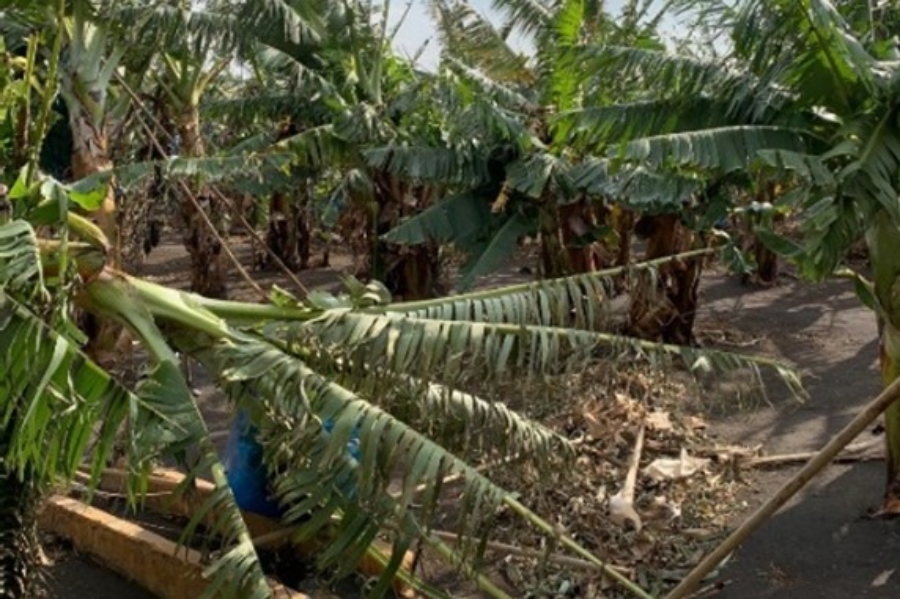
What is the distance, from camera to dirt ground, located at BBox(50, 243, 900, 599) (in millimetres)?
5781

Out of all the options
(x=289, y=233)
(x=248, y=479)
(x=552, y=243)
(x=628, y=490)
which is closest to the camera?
(x=248, y=479)

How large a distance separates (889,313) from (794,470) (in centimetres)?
153

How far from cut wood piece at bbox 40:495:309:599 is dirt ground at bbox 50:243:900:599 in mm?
92

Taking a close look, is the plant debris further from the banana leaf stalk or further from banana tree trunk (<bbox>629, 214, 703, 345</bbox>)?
banana tree trunk (<bbox>629, 214, 703, 345</bbox>)

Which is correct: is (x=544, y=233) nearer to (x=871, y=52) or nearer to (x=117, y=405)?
(x=871, y=52)

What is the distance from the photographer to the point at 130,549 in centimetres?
→ 559

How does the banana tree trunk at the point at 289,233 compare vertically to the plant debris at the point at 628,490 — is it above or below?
above

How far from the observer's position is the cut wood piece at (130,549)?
521 centimetres

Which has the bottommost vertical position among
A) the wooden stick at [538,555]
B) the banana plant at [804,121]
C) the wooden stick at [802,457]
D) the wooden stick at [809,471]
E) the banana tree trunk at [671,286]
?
the wooden stick at [802,457]

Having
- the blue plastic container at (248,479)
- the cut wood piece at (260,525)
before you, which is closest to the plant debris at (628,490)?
the cut wood piece at (260,525)

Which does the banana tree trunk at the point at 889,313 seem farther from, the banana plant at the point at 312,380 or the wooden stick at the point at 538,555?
the banana plant at the point at 312,380

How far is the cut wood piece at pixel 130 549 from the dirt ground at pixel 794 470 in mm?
92

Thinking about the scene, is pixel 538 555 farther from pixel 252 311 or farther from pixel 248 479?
pixel 252 311

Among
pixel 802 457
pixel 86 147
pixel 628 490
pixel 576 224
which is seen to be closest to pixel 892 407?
pixel 802 457
